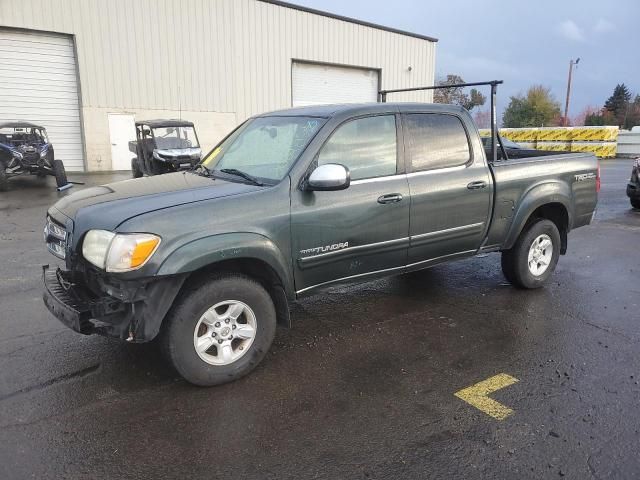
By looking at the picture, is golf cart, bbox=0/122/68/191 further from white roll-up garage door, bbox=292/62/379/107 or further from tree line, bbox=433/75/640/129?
tree line, bbox=433/75/640/129

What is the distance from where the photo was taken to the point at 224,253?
3.23 metres

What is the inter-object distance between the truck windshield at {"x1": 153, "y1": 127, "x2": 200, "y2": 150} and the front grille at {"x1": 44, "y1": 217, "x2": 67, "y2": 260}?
13.0 meters

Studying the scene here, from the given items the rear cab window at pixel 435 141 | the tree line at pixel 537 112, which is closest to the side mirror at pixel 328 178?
the rear cab window at pixel 435 141

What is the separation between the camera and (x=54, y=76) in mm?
18844

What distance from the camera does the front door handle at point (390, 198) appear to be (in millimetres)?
3990

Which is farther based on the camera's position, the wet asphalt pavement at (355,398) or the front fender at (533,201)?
the front fender at (533,201)

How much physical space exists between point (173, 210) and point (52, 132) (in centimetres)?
1891

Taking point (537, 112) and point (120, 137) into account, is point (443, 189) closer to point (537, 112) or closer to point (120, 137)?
point (120, 137)

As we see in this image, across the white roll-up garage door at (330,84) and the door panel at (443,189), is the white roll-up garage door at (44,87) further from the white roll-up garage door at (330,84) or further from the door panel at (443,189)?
the door panel at (443,189)

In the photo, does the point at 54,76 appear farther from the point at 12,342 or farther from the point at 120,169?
the point at 12,342

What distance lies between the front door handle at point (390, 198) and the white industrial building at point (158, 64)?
18.5m

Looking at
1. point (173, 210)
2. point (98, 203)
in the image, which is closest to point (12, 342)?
point (98, 203)

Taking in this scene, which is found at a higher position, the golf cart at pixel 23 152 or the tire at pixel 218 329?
the golf cart at pixel 23 152

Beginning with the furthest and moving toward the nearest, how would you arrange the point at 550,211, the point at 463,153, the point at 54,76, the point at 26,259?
the point at 54,76, the point at 26,259, the point at 550,211, the point at 463,153
